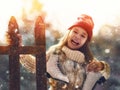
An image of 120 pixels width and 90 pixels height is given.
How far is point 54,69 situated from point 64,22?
1.23ft

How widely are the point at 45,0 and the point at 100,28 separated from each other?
1.58ft

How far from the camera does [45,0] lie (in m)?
2.49

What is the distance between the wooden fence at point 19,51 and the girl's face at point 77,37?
9.0 inches

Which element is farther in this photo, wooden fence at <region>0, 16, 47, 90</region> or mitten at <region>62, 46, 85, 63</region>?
mitten at <region>62, 46, 85, 63</region>

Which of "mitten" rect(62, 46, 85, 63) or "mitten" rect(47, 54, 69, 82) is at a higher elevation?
"mitten" rect(62, 46, 85, 63)

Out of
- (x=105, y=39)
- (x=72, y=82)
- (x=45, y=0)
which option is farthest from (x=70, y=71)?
(x=45, y=0)

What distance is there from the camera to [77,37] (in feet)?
8.14

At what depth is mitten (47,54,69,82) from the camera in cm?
247

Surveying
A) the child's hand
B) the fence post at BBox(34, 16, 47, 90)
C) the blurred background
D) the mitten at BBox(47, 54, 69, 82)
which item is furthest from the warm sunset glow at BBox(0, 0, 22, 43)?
the child's hand

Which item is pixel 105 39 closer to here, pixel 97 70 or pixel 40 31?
pixel 97 70

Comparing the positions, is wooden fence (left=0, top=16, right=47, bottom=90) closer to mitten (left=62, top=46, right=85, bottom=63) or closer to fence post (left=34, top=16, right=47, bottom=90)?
fence post (left=34, top=16, right=47, bottom=90)

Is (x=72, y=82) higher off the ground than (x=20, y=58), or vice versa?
(x=20, y=58)

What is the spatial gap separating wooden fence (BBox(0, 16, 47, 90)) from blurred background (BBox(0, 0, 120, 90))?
0.06 metres

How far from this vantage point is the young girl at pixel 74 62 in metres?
2.47
